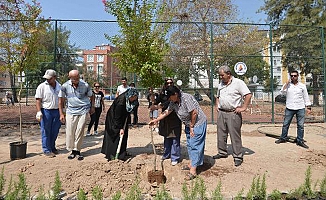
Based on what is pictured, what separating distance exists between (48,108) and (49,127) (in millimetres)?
398

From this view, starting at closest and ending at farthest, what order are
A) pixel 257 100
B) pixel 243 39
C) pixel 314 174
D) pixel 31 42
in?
1. pixel 314 174
2. pixel 31 42
3. pixel 257 100
4. pixel 243 39

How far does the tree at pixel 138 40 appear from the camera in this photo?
4.05 m

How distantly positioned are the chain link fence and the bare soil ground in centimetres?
307

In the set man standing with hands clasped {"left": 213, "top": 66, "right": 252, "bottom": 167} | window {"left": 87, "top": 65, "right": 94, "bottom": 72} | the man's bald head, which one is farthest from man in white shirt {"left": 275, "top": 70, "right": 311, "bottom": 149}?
window {"left": 87, "top": 65, "right": 94, "bottom": 72}

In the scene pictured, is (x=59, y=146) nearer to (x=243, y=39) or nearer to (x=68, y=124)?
(x=68, y=124)

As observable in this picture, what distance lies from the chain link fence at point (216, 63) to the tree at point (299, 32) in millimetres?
48

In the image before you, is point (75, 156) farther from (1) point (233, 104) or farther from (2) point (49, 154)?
(1) point (233, 104)

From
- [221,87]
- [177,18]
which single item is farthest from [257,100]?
[221,87]

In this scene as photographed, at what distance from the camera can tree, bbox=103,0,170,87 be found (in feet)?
13.3

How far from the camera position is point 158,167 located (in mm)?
4293

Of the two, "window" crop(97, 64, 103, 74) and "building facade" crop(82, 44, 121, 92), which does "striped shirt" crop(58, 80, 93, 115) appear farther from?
"window" crop(97, 64, 103, 74)

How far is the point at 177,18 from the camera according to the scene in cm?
1766

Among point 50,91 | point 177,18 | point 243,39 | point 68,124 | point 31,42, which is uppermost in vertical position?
point 177,18

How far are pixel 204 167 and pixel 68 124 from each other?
2750 millimetres
